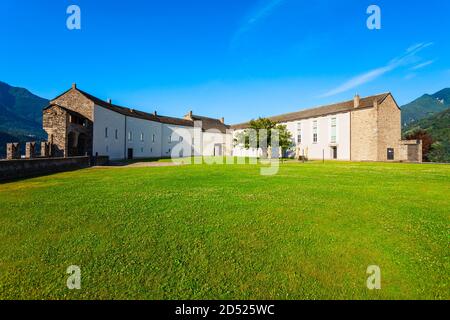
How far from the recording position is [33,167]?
15.8 m

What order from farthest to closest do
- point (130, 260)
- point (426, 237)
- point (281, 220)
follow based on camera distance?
1. point (281, 220)
2. point (426, 237)
3. point (130, 260)

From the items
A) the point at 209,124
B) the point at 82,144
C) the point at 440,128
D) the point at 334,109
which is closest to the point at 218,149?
the point at 209,124

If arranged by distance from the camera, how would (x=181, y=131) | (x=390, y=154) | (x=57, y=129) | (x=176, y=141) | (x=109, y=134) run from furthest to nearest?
(x=181, y=131) < (x=176, y=141) < (x=390, y=154) < (x=109, y=134) < (x=57, y=129)

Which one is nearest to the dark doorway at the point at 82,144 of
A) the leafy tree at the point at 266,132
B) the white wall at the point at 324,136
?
the leafy tree at the point at 266,132

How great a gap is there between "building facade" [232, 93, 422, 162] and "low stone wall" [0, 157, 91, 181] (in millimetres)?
35782

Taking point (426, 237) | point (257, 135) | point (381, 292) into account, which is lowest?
point (381, 292)

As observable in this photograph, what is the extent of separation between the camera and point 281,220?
6219mm

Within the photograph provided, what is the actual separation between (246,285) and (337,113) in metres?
47.9

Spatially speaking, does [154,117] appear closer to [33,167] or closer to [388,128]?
[33,167]

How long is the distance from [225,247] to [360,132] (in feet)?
147
